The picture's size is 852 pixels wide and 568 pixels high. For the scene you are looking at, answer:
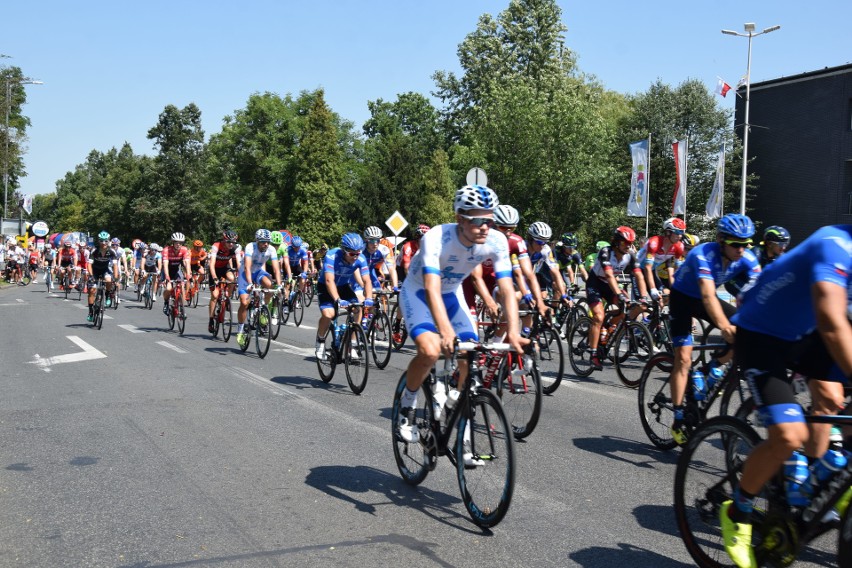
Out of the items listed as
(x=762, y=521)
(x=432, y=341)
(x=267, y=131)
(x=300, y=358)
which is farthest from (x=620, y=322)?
(x=267, y=131)

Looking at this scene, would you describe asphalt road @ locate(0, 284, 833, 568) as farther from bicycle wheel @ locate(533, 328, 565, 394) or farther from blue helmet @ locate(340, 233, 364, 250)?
blue helmet @ locate(340, 233, 364, 250)

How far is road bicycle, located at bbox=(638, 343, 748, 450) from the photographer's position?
20.5 ft

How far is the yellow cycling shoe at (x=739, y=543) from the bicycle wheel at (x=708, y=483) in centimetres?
13

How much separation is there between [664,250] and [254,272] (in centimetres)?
664

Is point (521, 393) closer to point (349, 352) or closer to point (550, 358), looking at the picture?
point (550, 358)

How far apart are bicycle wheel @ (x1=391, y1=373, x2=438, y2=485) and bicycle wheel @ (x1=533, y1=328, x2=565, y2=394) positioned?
13.0 feet

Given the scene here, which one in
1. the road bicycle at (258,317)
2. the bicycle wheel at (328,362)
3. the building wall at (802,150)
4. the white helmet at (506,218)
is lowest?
the bicycle wheel at (328,362)

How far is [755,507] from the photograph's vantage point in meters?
3.91

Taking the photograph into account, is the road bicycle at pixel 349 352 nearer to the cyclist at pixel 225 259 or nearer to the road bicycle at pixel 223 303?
the road bicycle at pixel 223 303

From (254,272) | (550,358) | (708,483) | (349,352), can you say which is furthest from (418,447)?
(254,272)

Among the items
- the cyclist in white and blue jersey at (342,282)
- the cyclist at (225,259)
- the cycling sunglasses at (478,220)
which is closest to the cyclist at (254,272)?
the cyclist at (225,259)

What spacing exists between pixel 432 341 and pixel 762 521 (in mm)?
2082

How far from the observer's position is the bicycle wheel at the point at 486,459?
4.71 m

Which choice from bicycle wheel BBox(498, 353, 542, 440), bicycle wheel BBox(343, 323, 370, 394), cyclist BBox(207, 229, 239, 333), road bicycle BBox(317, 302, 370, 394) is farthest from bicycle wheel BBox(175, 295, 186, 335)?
bicycle wheel BBox(498, 353, 542, 440)
